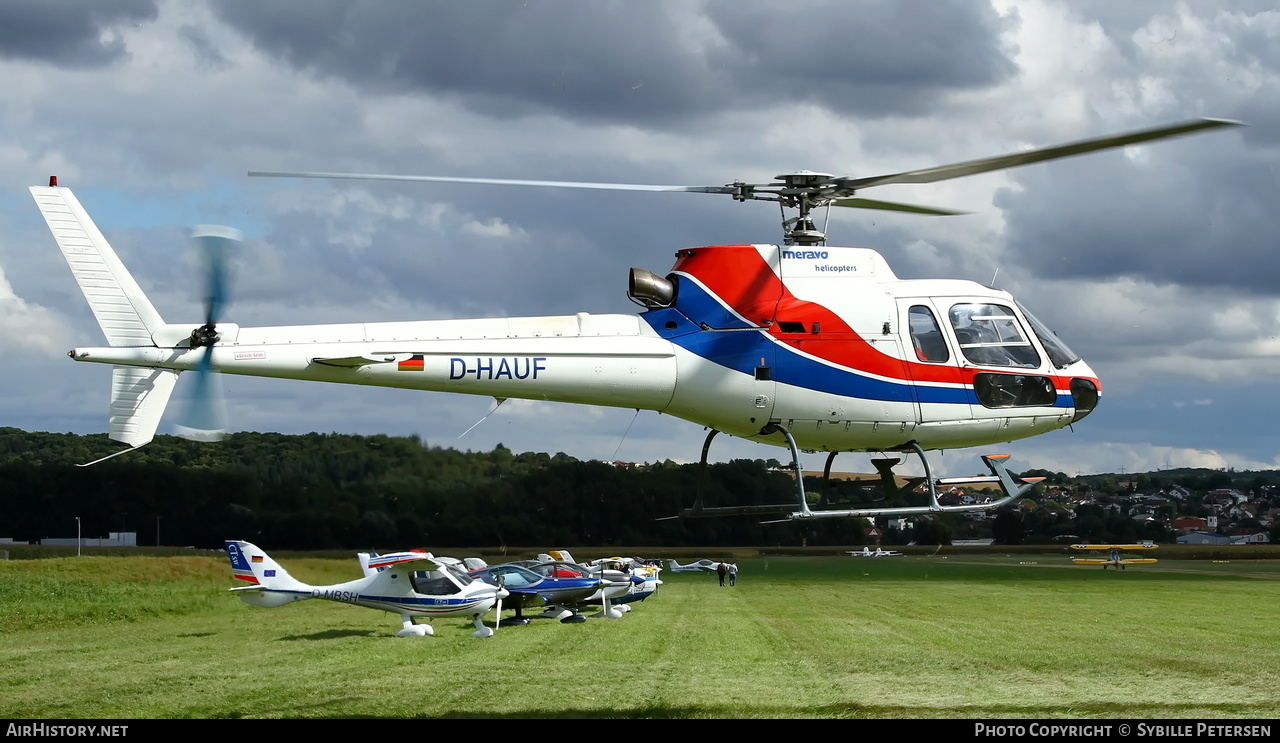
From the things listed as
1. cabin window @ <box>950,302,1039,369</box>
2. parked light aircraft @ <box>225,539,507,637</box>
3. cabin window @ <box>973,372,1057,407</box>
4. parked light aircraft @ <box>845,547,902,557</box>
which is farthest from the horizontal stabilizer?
parked light aircraft @ <box>845,547,902,557</box>

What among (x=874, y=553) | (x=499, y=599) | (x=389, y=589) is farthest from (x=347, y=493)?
(x=874, y=553)

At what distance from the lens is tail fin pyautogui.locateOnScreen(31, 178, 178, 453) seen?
10875mm

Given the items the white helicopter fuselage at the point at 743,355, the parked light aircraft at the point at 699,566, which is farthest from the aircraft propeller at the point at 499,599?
the parked light aircraft at the point at 699,566

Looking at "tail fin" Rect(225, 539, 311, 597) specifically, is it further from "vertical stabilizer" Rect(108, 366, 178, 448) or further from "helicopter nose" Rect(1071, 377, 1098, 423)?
"helicopter nose" Rect(1071, 377, 1098, 423)

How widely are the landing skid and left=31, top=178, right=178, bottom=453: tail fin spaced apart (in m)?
5.71

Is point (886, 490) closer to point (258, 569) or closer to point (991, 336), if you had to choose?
point (991, 336)

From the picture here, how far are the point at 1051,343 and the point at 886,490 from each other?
277cm

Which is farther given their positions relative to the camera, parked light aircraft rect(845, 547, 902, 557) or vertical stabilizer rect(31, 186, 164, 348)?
parked light aircraft rect(845, 547, 902, 557)

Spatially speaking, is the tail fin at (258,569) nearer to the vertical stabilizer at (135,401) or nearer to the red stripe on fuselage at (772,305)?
the vertical stabilizer at (135,401)

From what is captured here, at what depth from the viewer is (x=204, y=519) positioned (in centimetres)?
3083

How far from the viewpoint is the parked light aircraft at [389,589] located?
28.5 meters

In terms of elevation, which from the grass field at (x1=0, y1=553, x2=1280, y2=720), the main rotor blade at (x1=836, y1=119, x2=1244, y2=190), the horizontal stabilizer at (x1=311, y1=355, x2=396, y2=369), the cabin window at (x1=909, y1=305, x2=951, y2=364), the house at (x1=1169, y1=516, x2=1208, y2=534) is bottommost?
the house at (x1=1169, y1=516, x2=1208, y2=534)

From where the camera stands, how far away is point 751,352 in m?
13.3

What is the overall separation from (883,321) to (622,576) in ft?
72.0
